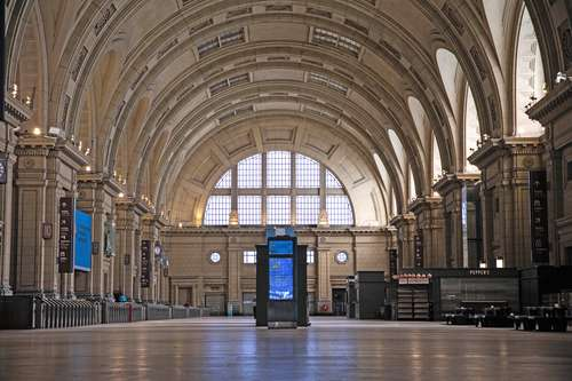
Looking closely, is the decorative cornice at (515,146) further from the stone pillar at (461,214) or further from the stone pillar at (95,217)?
the stone pillar at (95,217)

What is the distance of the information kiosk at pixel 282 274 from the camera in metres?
28.8

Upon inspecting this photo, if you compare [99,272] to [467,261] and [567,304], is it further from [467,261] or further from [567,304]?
[567,304]

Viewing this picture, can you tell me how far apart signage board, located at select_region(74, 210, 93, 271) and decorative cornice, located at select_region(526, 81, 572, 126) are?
20.3 metres

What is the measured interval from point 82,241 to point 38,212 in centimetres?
744

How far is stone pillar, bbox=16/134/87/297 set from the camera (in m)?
35.3

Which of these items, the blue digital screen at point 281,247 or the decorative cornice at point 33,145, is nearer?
the blue digital screen at point 281,247

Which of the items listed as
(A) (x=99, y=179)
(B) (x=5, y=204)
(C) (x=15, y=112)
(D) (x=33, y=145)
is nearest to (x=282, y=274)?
(B) (x=5, y=204)

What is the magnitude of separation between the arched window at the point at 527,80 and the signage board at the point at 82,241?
19688 mm

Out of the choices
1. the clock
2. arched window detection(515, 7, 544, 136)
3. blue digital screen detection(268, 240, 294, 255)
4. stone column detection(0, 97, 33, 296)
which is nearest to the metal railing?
stone column detection(0, 97, 33, 296)

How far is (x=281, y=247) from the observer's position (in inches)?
1145

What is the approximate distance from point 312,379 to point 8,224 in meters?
24.8

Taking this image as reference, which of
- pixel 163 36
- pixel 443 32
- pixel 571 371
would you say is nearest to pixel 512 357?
pixel 571 371

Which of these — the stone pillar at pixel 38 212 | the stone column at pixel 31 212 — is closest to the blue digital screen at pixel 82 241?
the stone pillar at pixel 38 212

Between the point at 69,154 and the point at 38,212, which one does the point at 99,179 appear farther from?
the point at 38,212
